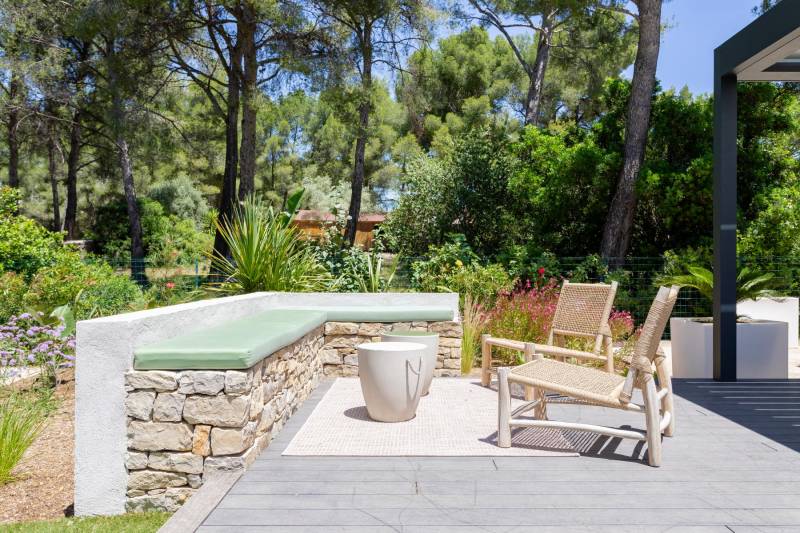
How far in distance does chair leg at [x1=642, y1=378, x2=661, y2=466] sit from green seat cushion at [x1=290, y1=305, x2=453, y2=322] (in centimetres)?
304

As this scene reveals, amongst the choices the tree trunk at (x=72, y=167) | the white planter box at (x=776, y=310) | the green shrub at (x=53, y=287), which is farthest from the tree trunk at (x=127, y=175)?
the white planter box at (x=776, y=310)

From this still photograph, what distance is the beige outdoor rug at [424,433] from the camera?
3.62 meters

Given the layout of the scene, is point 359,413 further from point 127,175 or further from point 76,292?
point 127,175

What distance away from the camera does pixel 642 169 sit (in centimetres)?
1137

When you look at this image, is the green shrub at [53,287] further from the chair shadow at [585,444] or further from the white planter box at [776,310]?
the white planter box at [776,310]

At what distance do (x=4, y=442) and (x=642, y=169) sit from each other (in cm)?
1070

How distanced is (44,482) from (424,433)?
2497mm

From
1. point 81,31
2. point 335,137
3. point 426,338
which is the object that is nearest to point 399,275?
point 426,338

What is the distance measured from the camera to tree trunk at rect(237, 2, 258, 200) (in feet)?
40.7

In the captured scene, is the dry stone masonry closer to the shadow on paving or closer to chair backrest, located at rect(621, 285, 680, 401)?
chair backrest, located at rect(621, 285, 680, 401)

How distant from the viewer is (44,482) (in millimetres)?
3961

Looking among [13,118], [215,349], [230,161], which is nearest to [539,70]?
[230,161]

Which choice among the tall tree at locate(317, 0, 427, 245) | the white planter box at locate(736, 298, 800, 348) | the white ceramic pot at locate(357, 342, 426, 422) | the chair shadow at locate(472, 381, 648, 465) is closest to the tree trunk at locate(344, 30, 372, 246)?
the tall tree at locate(317, 0, 427, 245)

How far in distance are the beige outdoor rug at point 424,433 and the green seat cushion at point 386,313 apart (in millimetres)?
1047
